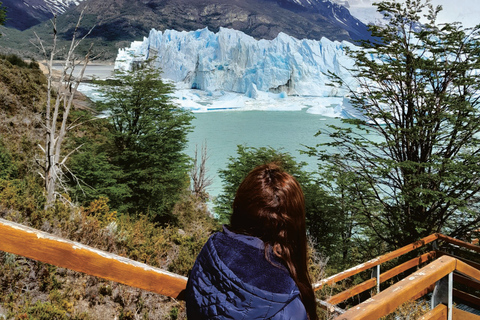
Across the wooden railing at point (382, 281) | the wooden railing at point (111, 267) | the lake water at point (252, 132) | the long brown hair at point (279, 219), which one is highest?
the long brown hair at point (279, 219)

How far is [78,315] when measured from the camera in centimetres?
190

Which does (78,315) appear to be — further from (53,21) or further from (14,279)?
(53,21)

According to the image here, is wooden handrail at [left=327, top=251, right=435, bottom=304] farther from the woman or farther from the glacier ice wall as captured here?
the glacier ice wall

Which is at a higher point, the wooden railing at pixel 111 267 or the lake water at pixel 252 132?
the wooden railing at pixel 111 267

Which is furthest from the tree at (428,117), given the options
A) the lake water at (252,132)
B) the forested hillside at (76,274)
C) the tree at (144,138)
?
the lake water at (252,132)

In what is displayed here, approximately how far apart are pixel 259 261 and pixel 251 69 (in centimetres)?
4030

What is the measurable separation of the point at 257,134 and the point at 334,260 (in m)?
17.9

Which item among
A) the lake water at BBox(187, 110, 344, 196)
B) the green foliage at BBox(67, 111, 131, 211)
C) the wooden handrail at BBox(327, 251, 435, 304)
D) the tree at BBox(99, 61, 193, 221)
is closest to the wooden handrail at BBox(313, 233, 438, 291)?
the wooden handrail at BBox(327, 251, 435, 304)

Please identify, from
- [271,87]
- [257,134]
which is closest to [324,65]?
[271,87]

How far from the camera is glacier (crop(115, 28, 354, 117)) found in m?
38.7

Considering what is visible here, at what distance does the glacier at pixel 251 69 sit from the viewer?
38.7 metres

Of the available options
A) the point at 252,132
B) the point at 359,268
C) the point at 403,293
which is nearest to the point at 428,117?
the point at 359,268

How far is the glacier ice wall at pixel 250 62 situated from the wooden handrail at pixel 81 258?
3869 cm

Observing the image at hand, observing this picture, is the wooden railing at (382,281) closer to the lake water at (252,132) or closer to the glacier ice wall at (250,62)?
the lake water at (252,132)
